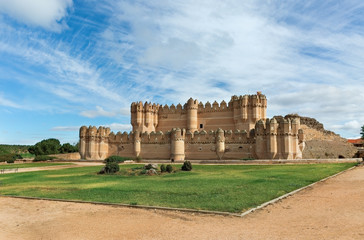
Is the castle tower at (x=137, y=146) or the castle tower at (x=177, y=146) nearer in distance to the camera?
the castle tower at (x=177, y=146)

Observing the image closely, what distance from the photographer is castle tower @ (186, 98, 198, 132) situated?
45844 millimetres

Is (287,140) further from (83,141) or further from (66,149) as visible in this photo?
(66,149)

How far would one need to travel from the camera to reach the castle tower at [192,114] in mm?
45844

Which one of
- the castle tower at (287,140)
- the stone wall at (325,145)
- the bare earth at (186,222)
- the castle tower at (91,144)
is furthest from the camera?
the stone wall at (325,145)

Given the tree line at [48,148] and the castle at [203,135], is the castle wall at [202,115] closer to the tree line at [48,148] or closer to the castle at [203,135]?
the castle at [203,135]

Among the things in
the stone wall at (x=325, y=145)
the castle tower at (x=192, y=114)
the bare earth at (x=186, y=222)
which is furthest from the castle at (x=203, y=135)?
the bare earth at (x=186, y=222)

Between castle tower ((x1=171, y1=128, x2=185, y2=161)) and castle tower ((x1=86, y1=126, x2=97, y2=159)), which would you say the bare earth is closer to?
castle tower ((x1=171, y1=128, x2=185, y2=161))

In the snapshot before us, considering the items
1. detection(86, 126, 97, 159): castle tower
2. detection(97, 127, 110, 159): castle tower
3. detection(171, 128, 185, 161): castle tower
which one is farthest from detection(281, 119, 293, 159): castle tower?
detection(86, 126, 97, 159): castle tower

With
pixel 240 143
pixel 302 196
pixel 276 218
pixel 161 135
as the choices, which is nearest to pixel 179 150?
pixel 161 135

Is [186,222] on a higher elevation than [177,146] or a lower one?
lower

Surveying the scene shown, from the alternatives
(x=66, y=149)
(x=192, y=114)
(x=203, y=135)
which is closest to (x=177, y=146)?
(x=203, y=135)

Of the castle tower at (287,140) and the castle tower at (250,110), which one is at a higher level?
the castle tower at (250,110)

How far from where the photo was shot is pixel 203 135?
38.9 m

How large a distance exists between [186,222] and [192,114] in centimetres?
3790
